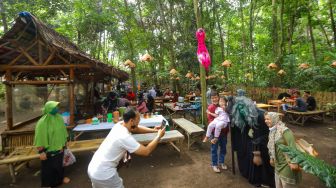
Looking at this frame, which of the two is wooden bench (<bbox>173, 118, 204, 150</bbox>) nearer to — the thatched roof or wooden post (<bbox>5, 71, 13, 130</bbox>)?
A: the thatched roof

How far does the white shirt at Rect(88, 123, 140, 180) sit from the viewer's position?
2201 millimetres

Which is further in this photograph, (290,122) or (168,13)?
(168,13)

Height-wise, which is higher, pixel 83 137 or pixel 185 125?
pixel 185 125

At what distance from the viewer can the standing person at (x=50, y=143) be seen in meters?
3.66

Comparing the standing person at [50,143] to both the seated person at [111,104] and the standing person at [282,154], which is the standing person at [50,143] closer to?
the seated person at [111,104]

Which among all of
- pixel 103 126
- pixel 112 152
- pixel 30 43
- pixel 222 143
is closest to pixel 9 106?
pixel 30 43

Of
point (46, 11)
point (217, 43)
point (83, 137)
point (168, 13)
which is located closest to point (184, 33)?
point (168, 13)

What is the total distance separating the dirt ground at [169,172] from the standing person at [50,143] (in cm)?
Result: 37

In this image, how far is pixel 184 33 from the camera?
1556cm

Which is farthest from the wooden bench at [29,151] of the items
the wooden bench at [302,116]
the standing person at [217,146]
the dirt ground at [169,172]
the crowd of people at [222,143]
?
the wooden bench at [302,116]

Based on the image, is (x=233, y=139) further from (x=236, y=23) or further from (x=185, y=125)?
(x=236, y=23)

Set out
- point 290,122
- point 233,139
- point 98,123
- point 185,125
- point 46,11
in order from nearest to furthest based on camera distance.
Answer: point 233,139 < point 98,123 < point 185,125 < point 290,122 < point 46,11

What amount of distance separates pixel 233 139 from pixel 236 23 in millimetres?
20083

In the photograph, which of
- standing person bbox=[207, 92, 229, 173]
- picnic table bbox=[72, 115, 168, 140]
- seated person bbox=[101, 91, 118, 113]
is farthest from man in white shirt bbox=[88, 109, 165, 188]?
seated person bbox=[101, 91, 118, 113]
